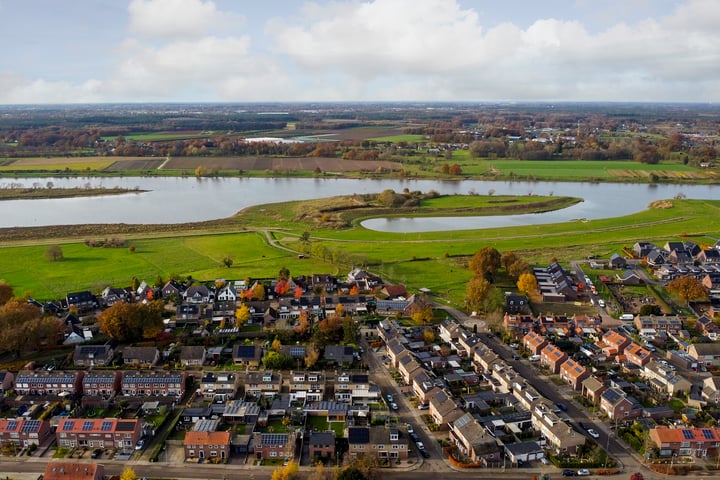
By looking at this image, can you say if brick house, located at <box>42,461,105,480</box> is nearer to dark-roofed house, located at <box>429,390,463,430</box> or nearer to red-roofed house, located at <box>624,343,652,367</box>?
dark-roofed house, located at <box>429,390,463,430</box>

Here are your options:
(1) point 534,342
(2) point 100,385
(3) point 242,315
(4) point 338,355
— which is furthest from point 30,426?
(1) point 534,342

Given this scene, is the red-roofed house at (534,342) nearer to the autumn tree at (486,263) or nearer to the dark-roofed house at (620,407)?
the dark-roofed house at (620,407)

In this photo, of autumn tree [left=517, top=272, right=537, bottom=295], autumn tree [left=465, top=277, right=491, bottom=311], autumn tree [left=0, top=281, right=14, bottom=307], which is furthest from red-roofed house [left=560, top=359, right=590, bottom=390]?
autumn tree [left=0, top=281, right=14, bottom=307]

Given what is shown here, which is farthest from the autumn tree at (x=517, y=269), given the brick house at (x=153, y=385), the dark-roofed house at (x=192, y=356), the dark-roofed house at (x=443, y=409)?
the brick house at (x=153, y=385)

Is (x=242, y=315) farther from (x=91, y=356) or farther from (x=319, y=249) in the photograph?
(x=319, y=249)

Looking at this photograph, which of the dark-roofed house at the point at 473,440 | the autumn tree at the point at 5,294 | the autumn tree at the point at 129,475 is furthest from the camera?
the autumn tree at the point at 5,294

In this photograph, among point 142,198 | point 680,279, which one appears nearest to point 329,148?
point 142,198
